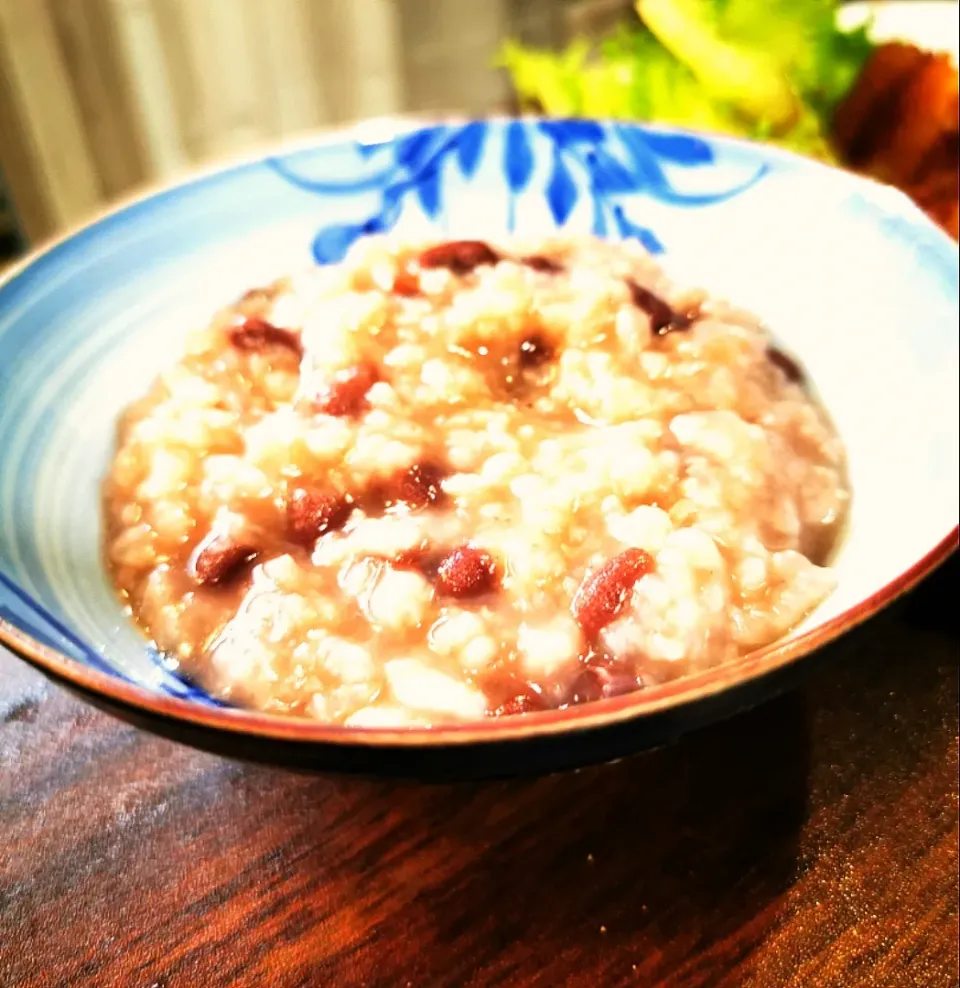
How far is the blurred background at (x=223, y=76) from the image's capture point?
2.78 meters

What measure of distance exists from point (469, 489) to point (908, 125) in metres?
1.20

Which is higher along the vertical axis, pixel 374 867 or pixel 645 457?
pixel 645 457

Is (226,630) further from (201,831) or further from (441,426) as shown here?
(441,426)

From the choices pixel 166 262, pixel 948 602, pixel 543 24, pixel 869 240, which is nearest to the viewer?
pixel 948 602

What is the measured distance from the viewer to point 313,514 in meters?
1.18

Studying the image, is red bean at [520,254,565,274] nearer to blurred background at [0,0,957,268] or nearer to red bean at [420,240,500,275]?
red bean at [420,240,500,275]

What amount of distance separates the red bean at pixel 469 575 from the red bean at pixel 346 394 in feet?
0.97

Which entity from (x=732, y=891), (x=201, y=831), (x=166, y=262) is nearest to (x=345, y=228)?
(x=166, y=262)

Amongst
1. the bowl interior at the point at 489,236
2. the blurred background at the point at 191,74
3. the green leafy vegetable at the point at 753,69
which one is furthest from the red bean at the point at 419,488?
the blurred background at the point at 191,74

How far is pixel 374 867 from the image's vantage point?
39.4 inches

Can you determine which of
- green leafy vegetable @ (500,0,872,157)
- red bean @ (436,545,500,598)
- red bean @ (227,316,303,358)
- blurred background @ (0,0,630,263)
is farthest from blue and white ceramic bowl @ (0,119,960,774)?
blurred background @ (0,0,630,263)

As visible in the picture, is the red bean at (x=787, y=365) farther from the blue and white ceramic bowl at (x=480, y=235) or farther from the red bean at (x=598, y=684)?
the red bean at (x=598, y=684)

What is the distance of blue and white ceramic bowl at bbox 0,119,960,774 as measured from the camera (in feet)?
2.58

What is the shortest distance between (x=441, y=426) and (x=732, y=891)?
642 mm
